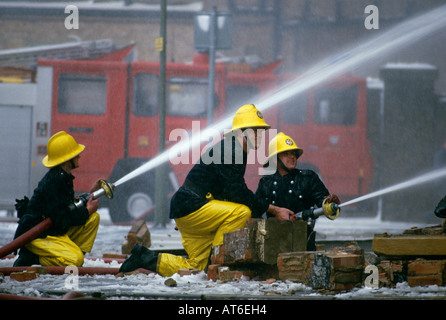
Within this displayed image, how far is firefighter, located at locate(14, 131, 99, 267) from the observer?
6.83m

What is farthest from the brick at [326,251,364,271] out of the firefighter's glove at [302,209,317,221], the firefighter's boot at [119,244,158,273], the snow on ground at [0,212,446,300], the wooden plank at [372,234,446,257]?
the firefighter's boot at [119,244,158,273]

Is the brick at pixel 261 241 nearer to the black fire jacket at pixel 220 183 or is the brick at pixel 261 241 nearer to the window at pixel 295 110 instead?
the black fire jacket at pixel 220 183

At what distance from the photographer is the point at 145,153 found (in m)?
14.6

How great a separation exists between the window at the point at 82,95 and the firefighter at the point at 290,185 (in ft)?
27.0

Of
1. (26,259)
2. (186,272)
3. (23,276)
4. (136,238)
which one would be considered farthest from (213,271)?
(136,238)

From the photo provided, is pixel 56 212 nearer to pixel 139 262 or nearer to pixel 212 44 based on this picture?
pixel 139 262

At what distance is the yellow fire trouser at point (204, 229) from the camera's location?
6.51m

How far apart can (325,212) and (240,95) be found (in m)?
9.21

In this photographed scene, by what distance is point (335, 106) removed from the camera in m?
15.5

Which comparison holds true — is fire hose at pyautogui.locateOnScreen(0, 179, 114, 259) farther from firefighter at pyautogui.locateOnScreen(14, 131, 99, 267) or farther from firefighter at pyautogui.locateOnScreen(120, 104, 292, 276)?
firefighter at pyautogui.locateOnScreen(120, 104, 292, 276)

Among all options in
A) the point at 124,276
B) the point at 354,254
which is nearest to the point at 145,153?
the point at 124,276

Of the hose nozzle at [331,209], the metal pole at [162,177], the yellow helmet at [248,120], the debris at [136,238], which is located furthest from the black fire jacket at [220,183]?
Answer: the metal pole at [162,177]
